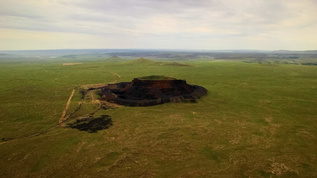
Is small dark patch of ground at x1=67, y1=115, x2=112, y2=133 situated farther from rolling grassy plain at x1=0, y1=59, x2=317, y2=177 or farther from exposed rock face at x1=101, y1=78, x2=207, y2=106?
exposed rock face at x1=101, y1=78, x2=207, y2=106

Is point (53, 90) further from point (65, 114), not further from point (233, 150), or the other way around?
point (233, 150)

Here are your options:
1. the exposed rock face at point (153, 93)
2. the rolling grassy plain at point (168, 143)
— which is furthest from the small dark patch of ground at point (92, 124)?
the exposed rock face at point (153, 93)

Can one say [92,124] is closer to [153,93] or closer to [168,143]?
[168,143]

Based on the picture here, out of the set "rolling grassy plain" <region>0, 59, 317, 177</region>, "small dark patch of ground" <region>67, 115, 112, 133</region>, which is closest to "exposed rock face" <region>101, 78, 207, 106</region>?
"rolling grassy plain" <region>0, 59, 317, 177</region>

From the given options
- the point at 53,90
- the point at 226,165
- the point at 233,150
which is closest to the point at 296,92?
the point at 233,150

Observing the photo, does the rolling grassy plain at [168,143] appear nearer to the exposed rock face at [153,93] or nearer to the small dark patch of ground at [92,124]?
the small dark patch of ground at [92,124]

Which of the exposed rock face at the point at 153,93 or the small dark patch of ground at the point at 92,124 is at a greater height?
the exposed rock face at the point at 153,93
